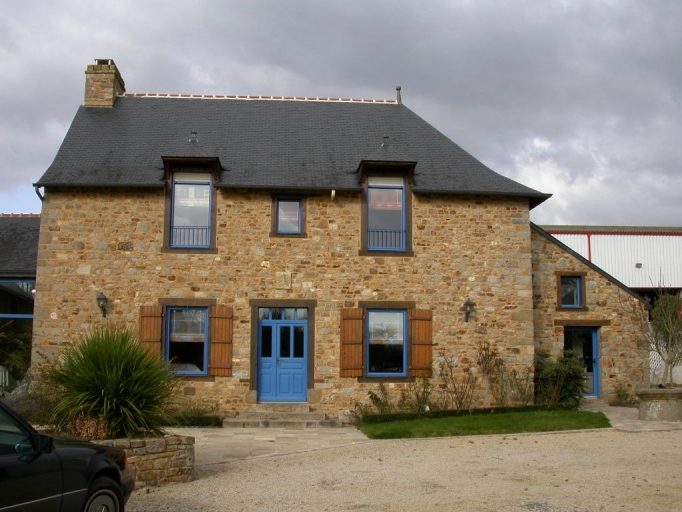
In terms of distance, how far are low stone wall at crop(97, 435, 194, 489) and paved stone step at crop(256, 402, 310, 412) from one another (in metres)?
5.76

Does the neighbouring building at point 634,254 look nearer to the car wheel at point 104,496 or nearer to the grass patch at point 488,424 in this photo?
the grass patch at point 488,424

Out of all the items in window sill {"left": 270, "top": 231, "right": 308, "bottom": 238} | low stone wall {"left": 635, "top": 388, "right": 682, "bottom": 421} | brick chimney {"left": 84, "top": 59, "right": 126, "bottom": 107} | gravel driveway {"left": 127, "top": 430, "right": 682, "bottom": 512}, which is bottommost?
gravel driveway {"left": 127, "top": 430, "right": 682, "bottom": 512}

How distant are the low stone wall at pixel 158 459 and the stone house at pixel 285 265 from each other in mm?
5971

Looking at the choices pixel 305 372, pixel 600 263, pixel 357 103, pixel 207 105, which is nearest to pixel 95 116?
pixel 207 105

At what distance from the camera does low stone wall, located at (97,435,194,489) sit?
28.1ft

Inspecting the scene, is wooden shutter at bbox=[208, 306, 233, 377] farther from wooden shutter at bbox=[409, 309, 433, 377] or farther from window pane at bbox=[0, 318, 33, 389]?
window pane at bbox=[0, 318, 33, 389]

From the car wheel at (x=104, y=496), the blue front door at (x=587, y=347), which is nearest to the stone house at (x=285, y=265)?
the blue front door at (x=587, y=347)

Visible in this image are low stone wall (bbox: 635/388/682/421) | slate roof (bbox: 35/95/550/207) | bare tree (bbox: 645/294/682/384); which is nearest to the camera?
low stone wall (bbox: 635/388/682/421)

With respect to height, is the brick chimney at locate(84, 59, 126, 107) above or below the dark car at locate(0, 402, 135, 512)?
above

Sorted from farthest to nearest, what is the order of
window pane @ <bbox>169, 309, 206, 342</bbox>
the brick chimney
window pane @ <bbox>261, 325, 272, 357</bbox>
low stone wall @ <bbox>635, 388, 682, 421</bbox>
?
the brick chimney < window pane @ <bbox>261, 325, 272, 357</bbox> < window pane @ <bbox>169, 309, 206, 342</bbox> < low stone wall @ <bbox>635, 388, 682, 421</bbox>

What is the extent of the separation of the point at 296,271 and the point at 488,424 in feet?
16.7

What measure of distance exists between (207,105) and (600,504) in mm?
14193

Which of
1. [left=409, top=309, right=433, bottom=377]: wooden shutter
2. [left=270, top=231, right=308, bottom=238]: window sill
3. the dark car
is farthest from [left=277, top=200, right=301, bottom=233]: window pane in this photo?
the dark car

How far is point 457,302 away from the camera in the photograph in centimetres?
A: 1547
